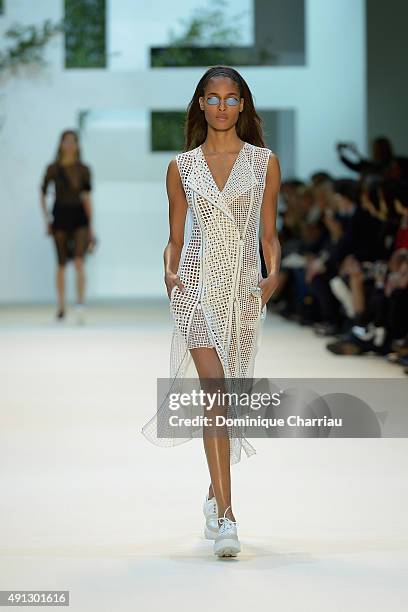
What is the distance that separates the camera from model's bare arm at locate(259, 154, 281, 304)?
3422mm

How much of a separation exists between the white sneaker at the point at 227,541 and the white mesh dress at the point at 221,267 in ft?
0.98

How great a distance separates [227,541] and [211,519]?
195 mm

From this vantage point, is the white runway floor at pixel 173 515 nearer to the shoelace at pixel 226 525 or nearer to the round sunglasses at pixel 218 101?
the shoelace at pixel 226 525

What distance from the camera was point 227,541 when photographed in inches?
123

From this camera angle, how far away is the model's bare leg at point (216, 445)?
128 inches

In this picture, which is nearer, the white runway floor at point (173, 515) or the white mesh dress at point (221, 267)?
the white runway floor at point (173, 515)

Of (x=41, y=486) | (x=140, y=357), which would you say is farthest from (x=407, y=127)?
(x=41, y=486)

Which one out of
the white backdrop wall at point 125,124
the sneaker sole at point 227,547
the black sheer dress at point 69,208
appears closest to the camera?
the sneaker sole at point 227,547

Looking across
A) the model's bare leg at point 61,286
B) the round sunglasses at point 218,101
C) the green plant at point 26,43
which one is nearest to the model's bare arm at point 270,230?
the round sunglasses at point 218,101

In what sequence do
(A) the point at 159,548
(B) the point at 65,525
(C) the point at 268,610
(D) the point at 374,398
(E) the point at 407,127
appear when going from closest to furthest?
(C) the point at 268,610
(A) the point at 159,548
(B) the point at 65,525
(D) the point at 374,398
(E) the point at 407,127

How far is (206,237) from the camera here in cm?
341

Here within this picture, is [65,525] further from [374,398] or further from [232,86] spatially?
[374,398]

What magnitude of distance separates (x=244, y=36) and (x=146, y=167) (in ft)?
4.96

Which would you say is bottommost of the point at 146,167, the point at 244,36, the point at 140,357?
the point at 140,357
